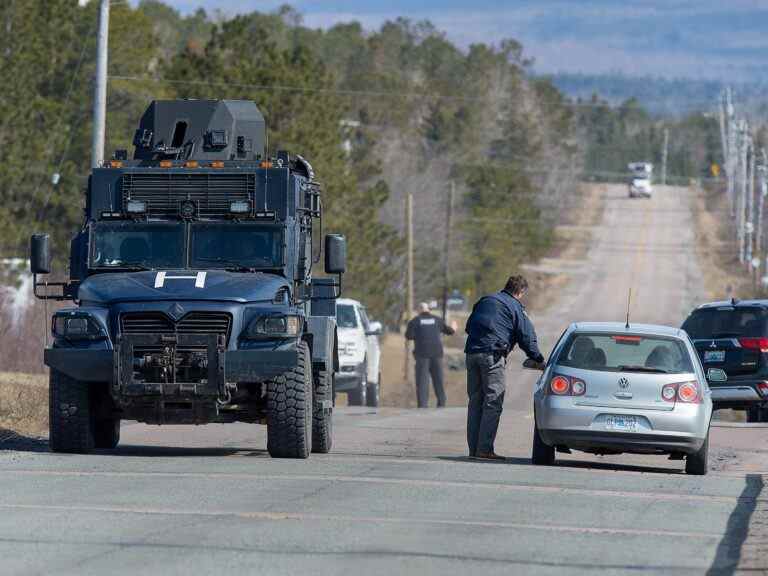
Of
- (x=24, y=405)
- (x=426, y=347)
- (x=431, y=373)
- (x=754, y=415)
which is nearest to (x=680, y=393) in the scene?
(x=24, y=405)

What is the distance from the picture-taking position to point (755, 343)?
25.1 m

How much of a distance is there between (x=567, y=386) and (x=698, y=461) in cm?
156

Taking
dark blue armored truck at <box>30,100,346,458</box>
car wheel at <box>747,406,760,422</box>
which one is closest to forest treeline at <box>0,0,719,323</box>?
car wheel at <box>747,406,760,422</box>

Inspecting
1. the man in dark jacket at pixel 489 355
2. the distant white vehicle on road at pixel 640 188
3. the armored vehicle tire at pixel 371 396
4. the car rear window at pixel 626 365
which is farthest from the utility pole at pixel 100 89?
the distant white vehicle on road at pixel 640 188

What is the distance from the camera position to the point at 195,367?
50.8 ft

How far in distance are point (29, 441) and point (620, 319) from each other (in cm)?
5932

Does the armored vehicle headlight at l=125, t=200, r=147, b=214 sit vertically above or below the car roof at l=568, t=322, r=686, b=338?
above

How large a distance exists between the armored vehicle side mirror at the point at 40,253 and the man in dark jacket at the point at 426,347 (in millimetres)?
15608

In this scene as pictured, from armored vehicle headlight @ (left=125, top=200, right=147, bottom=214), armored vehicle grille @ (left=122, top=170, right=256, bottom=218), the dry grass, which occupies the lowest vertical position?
the dry grass

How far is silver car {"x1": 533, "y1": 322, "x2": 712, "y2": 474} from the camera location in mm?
16547

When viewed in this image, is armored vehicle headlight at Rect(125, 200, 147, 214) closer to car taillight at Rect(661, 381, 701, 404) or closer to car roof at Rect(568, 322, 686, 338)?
car roof at Rect(568, 322, 686, 338)

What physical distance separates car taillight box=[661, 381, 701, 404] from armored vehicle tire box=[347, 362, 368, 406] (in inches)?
621

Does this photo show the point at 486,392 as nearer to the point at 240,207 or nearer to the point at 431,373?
the point at 240,207

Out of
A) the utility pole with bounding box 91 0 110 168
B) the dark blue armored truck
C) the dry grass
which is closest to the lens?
the dark blue armored truck
